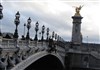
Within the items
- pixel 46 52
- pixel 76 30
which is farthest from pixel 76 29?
pixel 46 52

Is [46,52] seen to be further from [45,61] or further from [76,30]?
[76,30]

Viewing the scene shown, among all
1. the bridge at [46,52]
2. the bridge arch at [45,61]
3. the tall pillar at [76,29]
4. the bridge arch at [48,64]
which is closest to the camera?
the bridge at [46,52]

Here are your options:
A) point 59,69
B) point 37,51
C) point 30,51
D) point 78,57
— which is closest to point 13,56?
point 30,51

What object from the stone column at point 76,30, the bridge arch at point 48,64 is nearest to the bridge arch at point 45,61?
the bridge arch at point 48,64

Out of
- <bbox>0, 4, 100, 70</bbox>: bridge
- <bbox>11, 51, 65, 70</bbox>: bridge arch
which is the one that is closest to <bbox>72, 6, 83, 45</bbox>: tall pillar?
<bbox>0, 4, 100, 70</bbox>: bridge

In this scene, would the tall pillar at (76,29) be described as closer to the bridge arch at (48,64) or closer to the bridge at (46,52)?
the bridge at (46,52)

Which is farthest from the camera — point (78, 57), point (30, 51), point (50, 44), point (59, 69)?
point (78, 57)

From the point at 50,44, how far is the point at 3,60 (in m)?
23.7

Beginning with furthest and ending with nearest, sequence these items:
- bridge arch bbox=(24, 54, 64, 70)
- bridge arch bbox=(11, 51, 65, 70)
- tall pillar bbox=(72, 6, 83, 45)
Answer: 1. tall pillar bbox=(72, 6, 83, 45)
2. bridge arch bbox=(24, 54, 64, 70)
3. bridge arch bbox=(11, 51, 65, 70)

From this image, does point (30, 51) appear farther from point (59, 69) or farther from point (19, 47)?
point (59, 69)

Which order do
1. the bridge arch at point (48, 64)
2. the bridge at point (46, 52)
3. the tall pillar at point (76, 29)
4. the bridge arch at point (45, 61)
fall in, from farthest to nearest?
the tall pillar at point (76, 29) → the bridge arch at point (48, 64) → the bridge arch at point (45, 61) → the bridge at point (46, 52)

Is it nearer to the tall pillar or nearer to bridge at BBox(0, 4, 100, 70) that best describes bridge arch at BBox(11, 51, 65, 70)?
bridge at BBox(0, 4, 100, 70)

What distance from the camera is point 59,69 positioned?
7444cm

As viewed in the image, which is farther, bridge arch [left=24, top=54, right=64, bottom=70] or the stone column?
the stone column
